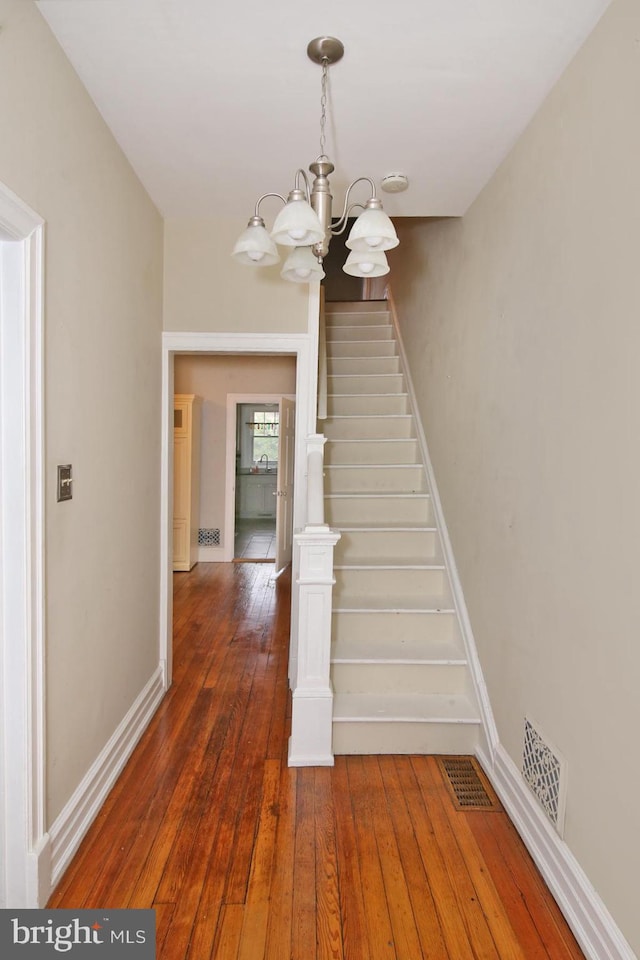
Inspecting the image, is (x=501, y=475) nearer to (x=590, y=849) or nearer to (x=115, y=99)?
(x=590, y=849)

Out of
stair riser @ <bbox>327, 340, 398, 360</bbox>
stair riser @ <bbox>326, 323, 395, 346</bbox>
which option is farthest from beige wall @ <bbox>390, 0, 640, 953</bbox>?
stair riser @ <bbox>326, 323, 395, 346</bbox>

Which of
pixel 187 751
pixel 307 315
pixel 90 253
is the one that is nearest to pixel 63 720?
pixel 187 751

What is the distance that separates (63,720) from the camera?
6.08 feet

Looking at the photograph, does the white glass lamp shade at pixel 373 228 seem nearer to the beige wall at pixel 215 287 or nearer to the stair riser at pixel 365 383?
the beige wall at pixel 215 287

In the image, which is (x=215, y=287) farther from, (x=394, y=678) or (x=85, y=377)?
(x=394, y=678)

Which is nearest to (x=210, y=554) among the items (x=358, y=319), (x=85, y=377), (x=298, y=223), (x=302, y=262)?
(x=358, y=319)

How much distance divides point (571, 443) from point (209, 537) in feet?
17.9

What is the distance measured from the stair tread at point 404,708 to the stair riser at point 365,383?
263 centimetres

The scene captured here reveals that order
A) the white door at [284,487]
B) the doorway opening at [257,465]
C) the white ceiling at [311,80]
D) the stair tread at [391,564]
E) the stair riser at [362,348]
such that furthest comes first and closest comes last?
the doorway opening at [257,465] < the white door at [284,487] < the stair riser at [362,348] < the stair tread at [391,564] < the white ceiling at [311,80]

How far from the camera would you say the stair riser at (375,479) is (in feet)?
12.8

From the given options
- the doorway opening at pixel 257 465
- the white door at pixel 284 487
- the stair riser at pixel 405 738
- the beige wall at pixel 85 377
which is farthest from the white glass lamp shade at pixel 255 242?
the doorway opening at pixel 257 465

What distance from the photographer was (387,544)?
3518 mm

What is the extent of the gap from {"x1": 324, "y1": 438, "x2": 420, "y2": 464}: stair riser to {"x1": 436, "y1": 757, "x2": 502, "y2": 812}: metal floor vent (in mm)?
2100

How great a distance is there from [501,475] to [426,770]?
1324 mm
